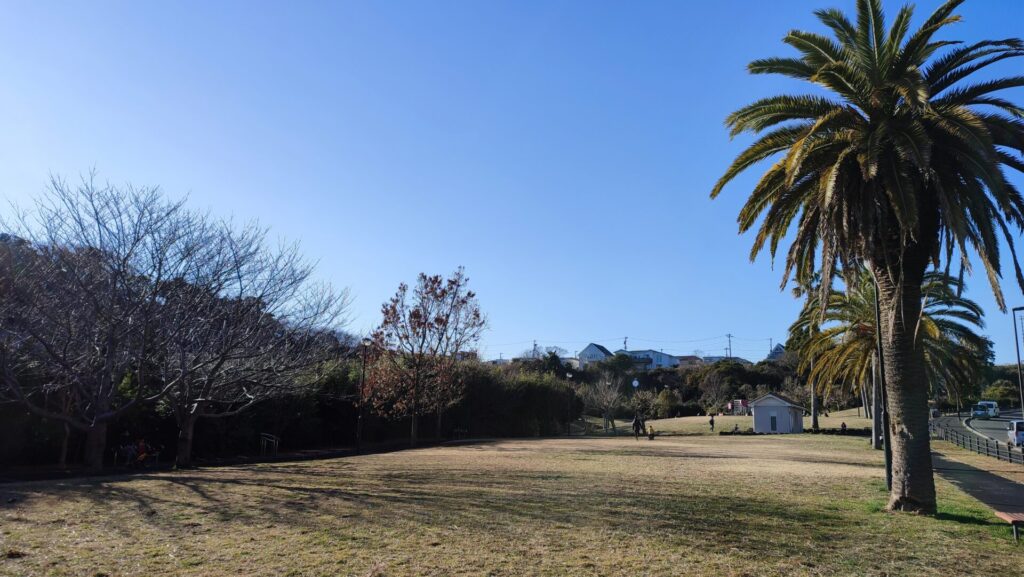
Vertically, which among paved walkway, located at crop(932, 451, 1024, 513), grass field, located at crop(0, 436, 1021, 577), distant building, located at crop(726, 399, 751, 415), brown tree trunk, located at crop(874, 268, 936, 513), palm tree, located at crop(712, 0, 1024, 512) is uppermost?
palm tree, located at crop(712, 0, 1024, 512)

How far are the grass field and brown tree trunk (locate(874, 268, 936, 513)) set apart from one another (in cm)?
55

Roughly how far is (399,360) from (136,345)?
69.9 ft

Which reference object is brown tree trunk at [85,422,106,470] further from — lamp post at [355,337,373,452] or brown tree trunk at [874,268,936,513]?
brown tree trunk at [874,268,936,513]

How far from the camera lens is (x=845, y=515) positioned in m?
11.0

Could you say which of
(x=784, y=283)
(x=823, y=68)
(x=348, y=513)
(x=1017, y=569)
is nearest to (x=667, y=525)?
(x=1017, y=569)

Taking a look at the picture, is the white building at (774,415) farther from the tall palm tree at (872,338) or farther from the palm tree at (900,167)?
the palm tree at (900,167)

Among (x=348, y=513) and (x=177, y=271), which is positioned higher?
(x=177, y=271)

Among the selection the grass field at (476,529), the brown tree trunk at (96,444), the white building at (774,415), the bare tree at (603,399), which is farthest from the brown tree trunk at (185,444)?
the white building at (774,415)

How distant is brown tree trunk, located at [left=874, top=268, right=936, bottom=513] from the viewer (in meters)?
11.4

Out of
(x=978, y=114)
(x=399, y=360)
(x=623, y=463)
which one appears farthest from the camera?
(x=399, y=360)

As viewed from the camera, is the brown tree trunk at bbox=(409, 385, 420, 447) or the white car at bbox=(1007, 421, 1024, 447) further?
the white car at bbox=(1007, 421, 1024, 447)

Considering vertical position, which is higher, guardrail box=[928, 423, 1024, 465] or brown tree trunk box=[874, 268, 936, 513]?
brown tree trunk box=[874, 268, 936, 513]

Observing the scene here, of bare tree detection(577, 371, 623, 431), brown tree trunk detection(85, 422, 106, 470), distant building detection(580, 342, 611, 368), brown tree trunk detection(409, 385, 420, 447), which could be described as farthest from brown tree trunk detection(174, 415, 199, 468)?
distant building detection(580, 342, 611, 368)

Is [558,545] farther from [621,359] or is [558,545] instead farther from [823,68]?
[621,359]
